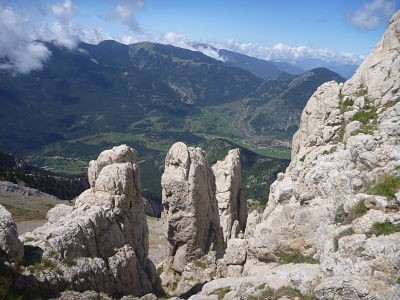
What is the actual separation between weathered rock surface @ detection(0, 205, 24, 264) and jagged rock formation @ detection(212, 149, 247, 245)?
39220mm

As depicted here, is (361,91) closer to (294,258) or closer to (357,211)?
(294,258)

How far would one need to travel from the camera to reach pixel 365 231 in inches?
915

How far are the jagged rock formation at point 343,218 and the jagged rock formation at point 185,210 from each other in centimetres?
1283

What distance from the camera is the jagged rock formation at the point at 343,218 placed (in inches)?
805

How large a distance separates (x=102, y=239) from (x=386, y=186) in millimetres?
22769

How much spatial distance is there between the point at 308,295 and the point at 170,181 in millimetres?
30445

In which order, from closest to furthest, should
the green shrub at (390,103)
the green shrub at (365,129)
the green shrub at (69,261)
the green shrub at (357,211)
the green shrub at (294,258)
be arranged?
the green shrub at (357,211) → the green shrub at (294,258) → the green shrub at (69,261) → the green shrub at (365,129) → the green shrub at (390,103)

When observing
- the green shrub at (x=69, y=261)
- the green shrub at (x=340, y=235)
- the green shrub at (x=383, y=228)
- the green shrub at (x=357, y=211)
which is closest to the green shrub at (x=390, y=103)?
the green shrub at (x=357, y=211)

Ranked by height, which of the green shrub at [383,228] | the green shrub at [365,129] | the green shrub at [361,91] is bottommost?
the green shrub at [383,228]

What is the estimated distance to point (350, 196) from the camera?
28453 mm

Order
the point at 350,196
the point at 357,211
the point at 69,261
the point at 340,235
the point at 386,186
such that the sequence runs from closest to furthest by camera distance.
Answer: the point at 340,235
the point at 357,211
the point at 386,186
the point at 350,196
the point at 69,261

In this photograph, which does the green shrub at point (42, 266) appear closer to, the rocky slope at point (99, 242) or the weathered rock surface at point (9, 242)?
the rocky slope at point (99, 242)

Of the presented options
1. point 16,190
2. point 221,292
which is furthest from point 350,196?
point 16,190

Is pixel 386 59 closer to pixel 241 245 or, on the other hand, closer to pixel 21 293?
pixel 241 245
